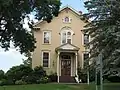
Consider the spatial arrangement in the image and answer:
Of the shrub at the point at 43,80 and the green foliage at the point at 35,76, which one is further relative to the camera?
the green foliage at the point at 35,76

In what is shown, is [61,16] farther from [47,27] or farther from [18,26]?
[18,26]

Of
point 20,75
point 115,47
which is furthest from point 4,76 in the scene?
point 115,47

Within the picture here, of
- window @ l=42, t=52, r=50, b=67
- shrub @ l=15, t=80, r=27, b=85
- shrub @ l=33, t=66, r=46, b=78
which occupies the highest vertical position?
window @ l=42, t=52, r=50, b=67

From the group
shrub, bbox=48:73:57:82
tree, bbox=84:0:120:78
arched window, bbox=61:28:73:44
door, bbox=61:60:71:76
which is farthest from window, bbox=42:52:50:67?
tree, bbox=84:0:120:78

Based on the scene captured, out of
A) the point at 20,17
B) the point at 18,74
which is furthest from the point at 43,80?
the point at 20,17

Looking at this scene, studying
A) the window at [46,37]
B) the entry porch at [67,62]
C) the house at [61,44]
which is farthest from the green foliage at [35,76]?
the window at [46,37]

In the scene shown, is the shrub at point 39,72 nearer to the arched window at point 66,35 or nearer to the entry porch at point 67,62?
the entry porch at point 67,62

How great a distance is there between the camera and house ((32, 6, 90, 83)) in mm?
41781

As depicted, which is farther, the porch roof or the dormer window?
the dormer window

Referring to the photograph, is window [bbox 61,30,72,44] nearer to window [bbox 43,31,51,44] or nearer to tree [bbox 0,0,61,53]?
window [bbox 43,31,51,44]

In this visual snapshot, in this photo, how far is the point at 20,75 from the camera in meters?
39.1

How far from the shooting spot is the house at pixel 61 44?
137ft

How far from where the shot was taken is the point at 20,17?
32.9 meters

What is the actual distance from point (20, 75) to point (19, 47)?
4857mm
